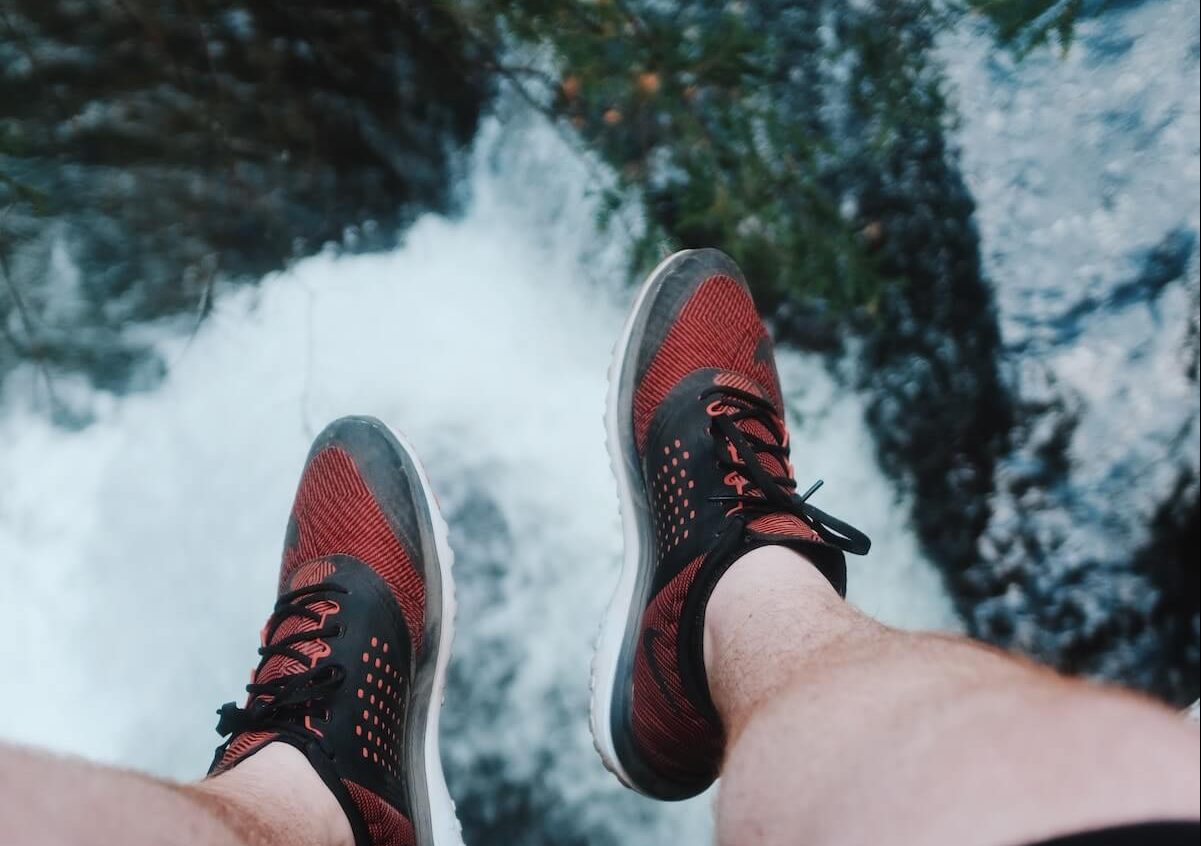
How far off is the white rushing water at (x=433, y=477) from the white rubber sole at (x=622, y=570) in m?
0.07

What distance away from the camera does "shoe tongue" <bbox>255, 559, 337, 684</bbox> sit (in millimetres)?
1020

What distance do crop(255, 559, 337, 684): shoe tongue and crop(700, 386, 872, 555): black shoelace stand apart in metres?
0.54

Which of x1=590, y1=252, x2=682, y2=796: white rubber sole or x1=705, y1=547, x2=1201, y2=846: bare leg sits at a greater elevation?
x1=705, y1=547, x2=1201, y2=846: bare leg

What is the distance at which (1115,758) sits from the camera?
18.0 inches

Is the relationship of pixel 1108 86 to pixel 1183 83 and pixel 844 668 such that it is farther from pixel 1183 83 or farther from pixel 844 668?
pixel 844 668

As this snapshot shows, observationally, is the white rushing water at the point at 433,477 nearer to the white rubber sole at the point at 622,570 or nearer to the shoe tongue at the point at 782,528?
the white rubber sole at the point at 622,570

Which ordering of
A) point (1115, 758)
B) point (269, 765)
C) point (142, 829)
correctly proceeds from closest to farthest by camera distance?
1. point (1115, 758)
2. point (142, 829)
3. point (269, 765)

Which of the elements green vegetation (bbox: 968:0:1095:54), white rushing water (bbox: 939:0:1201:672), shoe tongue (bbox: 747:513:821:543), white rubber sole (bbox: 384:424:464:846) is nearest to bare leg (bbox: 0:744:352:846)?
white rubber sole (bbox: 384:424:464:846)

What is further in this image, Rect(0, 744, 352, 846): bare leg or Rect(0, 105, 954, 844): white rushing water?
Rect(0, 105, 954, 844): white rushing water

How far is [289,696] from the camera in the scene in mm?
968

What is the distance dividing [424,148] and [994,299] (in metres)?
0.93

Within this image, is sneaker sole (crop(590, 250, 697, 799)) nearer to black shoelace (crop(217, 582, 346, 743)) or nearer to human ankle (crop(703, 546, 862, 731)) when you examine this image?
human ankle (crop(703, 546, 862, 731))

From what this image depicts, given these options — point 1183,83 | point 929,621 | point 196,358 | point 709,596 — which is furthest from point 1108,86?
point 196,358

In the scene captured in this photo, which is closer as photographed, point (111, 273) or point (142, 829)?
point (142, 829)
